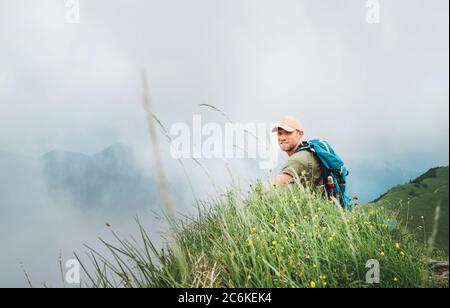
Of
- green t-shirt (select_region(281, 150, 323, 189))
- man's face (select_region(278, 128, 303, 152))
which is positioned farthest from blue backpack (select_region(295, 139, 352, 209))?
man's face (select_region(278, 128, 303, 152))

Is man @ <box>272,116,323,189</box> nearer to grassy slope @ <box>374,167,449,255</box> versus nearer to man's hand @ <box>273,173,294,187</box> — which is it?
man's hand @ <box>273,173,294,187</box>

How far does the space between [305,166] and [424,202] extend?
1491 mm

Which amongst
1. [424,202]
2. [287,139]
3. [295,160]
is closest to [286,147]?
[287,139]

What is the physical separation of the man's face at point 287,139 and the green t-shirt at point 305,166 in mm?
501

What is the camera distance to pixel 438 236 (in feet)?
11.7

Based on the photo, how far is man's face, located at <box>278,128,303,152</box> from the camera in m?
6.22

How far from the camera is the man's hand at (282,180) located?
5445mm

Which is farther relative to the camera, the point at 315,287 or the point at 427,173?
the point at 427,173

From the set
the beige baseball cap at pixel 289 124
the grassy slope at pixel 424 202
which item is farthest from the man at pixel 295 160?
the grassy slope at pixel 424 202

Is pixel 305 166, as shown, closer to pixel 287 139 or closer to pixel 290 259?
pixel 287 139

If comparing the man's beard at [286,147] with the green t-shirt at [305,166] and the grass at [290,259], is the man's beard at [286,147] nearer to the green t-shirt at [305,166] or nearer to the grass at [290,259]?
the green t-shirt at [305,166]
